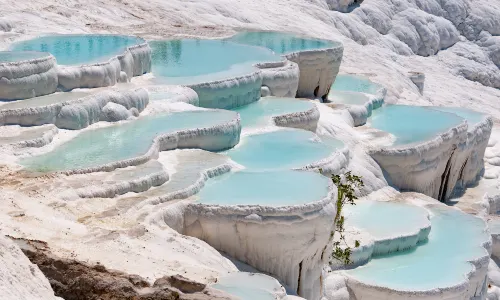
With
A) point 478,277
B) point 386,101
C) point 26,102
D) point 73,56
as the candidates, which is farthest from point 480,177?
point 26,102

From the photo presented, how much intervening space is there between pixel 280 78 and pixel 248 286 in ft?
29.2

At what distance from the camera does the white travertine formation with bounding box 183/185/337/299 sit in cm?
1028

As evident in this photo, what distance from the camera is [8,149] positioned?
11.4 meters

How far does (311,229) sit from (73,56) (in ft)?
22.3

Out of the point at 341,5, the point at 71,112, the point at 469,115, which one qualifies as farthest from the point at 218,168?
the point at 341,5

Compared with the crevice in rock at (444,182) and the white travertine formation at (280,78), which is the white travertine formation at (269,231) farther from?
the crevice in rock at (444,182)

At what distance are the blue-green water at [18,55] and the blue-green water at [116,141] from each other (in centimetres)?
212

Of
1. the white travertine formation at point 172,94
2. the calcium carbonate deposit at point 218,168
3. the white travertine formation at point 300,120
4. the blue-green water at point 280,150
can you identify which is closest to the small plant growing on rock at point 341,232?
the calcium carbonate deposit at point 218,168

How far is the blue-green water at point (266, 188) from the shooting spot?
10.7m

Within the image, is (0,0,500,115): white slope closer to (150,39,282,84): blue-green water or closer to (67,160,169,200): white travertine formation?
(150,39,282,84): blue-green water

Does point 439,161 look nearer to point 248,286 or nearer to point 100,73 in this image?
point 100,73

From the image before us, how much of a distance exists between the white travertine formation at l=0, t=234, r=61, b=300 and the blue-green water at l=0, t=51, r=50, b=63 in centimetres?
851

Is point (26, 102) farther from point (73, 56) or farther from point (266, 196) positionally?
point (266, 196)

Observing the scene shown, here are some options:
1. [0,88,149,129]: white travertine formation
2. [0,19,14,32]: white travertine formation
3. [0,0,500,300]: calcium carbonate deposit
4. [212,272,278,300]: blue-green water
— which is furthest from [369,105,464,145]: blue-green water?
[212,272,278,300]: blue-green water
